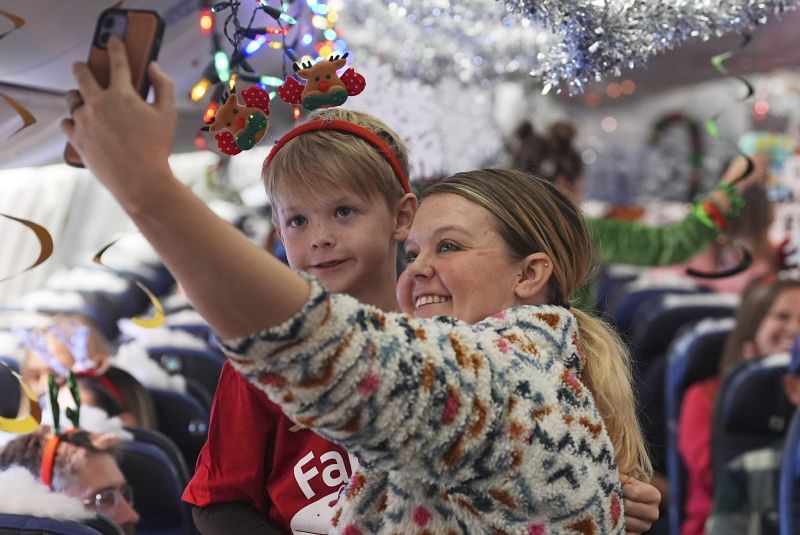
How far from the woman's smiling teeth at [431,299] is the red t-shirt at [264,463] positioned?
37cm

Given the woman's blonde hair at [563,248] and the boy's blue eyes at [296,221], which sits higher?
Answer: the boy's blue eyes at [296,221]

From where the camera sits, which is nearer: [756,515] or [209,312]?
[209,312]

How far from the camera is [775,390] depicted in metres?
3.52

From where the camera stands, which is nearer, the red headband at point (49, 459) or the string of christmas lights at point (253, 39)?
the string of christmas lights at point (253, 39)

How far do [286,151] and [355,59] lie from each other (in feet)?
4.79

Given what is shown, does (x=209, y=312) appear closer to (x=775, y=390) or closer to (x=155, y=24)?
(x=155, y=24)

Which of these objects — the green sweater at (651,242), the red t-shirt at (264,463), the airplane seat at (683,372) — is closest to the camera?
the red t-shirt at (264,463)

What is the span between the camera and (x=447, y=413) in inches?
33.7

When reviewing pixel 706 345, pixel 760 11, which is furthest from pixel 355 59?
pixel 706 345

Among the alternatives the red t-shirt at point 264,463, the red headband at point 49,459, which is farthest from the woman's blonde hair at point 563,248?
the red headband at point 49,459

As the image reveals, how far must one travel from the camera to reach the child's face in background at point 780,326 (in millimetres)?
3693

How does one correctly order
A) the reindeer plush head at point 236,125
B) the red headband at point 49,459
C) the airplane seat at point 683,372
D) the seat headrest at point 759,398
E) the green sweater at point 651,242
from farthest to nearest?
1. the airplane seat at point 683,372
2. the seat headrest at point 759,398
3. the green sweater at point 651,242
4. the red headband at point 49,459
5. the reindeer plush head at point 236,125

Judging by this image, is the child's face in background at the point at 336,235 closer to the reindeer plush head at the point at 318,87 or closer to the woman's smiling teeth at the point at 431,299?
the reindeer plush head at the point at 318,87

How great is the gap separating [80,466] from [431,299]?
1234 mm
